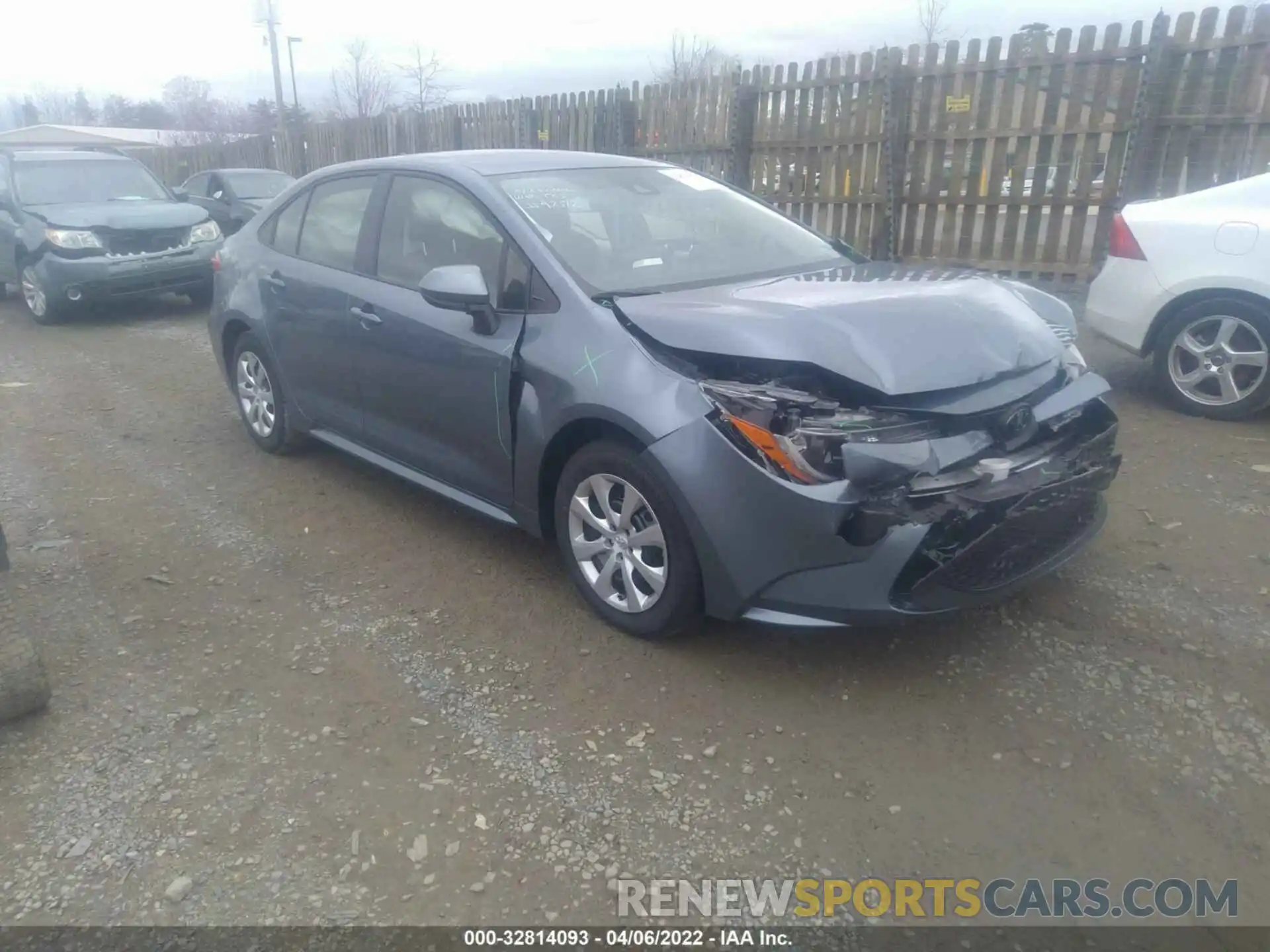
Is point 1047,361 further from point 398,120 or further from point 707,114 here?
point 398,120

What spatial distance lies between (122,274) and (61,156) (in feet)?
7.48

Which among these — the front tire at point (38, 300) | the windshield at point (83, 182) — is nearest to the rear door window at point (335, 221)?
the front tire at point (38, 300)

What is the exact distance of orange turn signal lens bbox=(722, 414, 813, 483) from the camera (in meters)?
2.93

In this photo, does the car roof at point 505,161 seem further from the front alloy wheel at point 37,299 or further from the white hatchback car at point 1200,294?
the front alloy wheel at point 37,299

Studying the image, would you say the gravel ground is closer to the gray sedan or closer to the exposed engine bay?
the gray sedan

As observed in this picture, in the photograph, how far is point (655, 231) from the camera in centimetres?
411

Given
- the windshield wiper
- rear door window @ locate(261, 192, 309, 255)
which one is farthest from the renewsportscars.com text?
rear door window @ locate(261, 192, 309, 255)

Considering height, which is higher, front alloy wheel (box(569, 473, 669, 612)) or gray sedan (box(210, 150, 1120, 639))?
gray sedan (box(210, 150, 1120, 639))

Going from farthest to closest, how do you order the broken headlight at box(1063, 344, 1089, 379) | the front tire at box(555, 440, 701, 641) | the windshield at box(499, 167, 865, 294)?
the windshield at box(499, 167, 865, 294)
the broken headlight at box(1063, 344, 1089, 379)
the front tire at box(555, 440, 701, 641)

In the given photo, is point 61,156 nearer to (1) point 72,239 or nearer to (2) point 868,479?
(1) point 72,239

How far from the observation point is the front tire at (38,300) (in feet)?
32.2

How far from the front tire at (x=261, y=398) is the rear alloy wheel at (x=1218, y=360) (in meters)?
5.15

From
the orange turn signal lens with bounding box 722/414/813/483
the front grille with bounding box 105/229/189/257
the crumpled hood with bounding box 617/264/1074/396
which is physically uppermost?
the crumpled hood with bounding box 617/264/1074/396

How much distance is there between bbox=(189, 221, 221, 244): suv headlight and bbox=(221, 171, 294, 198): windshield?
13.1 ft
